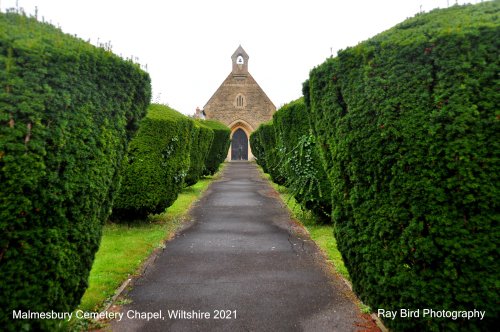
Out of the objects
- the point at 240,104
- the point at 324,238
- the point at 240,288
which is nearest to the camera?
the point at 240,288

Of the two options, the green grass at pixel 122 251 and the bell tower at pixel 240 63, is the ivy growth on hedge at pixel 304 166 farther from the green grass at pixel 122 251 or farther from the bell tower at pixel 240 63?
the bell tower at pixel 240 63

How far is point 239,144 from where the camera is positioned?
42688 millimetres

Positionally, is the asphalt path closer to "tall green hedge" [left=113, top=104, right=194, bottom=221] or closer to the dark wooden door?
"tall green hedge" [left=113, top=104, right=194, bottom=221]

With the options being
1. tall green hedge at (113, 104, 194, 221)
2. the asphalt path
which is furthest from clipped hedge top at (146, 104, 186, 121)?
the asphalt path

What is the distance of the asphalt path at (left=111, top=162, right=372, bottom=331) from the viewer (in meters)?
3.88

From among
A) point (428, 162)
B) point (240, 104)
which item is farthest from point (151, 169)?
point (240, 104)

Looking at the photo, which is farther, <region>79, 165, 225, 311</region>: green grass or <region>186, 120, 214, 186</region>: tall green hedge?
<region>186, 120, 214, 186</region>: tall green hedge

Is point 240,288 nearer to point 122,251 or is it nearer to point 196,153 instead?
point 122,251

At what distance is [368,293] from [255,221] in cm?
639

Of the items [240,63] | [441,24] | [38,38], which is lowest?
[38,38]

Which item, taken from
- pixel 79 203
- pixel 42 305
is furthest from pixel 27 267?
pixel 79 203

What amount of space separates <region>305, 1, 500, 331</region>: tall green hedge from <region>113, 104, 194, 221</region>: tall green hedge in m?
6.01

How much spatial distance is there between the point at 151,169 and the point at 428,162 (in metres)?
6.84

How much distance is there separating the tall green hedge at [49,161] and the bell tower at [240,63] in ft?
130
